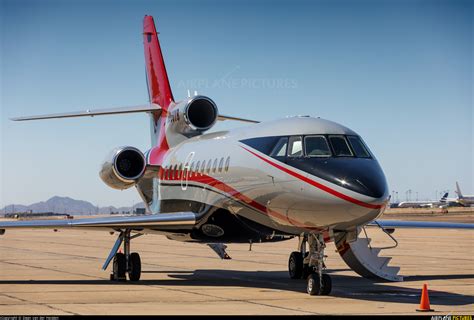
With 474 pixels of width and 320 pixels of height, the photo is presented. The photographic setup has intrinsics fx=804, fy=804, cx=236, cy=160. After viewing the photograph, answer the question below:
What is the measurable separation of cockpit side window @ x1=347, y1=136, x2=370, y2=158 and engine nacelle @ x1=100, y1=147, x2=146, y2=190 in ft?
24.5

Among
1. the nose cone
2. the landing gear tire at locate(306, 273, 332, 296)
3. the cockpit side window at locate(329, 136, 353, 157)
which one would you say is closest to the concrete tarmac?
the landing gear tire at locate(306, 273, 332, 296)

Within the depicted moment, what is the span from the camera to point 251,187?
17.1 meters

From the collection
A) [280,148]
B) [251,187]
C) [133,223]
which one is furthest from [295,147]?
[133,223]

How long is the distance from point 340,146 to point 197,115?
810 cm

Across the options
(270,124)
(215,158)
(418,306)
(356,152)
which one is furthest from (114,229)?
(418,306)

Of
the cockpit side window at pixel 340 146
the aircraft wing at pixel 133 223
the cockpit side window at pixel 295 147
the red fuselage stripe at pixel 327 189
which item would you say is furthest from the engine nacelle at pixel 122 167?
the cockpit side window at pixel 340 146

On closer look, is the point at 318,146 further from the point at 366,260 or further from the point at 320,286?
the point at 366,260

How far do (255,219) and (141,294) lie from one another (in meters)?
3.02

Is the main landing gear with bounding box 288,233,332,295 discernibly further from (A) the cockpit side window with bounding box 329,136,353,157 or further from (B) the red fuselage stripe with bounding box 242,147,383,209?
(A) the cockpit side window with bounding box 329,136,353,157

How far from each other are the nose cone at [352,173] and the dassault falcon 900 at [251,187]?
0.06 feet

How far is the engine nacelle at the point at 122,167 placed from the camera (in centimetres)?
2147

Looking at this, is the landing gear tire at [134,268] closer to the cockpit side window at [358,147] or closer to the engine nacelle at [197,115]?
the engine nacelle at [197,115]

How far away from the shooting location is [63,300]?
14.9 m

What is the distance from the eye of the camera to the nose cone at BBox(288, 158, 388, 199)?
14.5 meters
